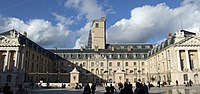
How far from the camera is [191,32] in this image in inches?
2361

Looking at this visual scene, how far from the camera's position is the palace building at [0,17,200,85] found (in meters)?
50.8

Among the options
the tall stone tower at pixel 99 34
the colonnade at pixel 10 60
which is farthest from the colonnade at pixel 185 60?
the colonnade at pixel 10 60

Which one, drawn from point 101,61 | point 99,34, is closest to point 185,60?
point 101,61

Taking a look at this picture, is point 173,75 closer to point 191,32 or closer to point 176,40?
point 176,40

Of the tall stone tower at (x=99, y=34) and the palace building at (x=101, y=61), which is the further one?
the tall stone tower at (x=99, y=34)

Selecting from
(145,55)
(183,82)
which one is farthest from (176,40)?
(145,55)

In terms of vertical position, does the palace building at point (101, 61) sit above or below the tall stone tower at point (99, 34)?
below

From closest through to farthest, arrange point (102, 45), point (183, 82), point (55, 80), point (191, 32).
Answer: point (183, 82) → point (191, 32) → point (55, 80) → point (102, 45)

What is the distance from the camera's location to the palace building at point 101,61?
50844mm

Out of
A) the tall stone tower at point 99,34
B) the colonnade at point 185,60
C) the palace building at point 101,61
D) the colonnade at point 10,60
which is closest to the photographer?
the colonnade at point 10,60

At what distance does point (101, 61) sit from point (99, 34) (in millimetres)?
15234

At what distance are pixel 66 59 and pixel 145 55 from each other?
26.2 metres

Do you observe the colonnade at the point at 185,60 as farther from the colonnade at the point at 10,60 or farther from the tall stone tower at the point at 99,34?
the colonnade at the point at 10,60

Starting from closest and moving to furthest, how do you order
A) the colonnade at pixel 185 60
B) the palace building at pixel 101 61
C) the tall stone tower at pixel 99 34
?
the palace building at pixel 101 61, the colonnade at pixel 185 60, the tall stone tower at pixel 99 34
